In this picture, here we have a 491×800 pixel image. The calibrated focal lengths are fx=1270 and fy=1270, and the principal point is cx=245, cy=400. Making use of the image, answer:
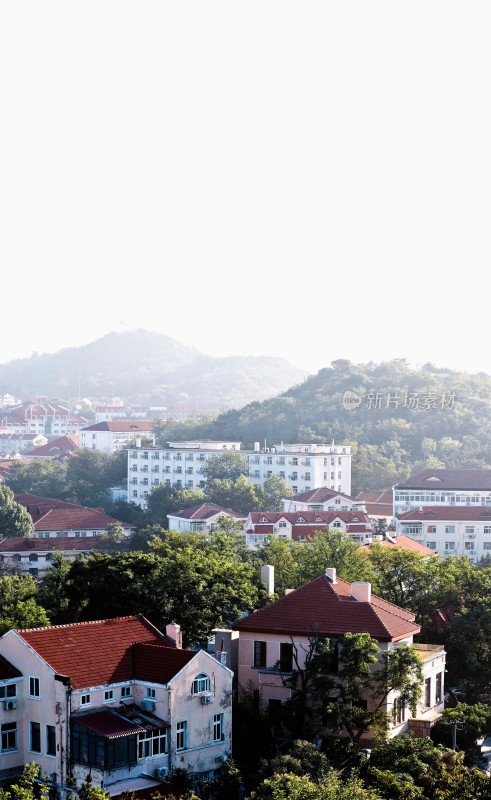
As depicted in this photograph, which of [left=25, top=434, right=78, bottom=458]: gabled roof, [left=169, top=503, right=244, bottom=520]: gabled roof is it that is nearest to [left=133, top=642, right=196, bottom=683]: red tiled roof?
[left=169, top=503, right=244, bottom=520]: gabled roof

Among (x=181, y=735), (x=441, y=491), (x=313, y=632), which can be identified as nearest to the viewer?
(x=181, y=735)

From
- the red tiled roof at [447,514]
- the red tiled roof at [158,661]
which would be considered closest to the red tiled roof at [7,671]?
the red tiled roof at [158,661]

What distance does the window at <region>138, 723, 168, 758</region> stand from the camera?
28.3 m

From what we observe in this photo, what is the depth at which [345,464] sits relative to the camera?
106 m

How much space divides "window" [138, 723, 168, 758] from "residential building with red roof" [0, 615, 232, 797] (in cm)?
2

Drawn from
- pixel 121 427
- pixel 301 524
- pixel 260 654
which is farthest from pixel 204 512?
pixel 121 427

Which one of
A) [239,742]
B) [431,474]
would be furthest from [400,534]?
[239,742]

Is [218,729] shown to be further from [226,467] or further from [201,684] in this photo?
[226,467]

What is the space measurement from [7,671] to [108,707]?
8.09 ft

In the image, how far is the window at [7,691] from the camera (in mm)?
28906

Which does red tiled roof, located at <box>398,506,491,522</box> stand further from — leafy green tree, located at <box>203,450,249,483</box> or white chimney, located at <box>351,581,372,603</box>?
white chimney, located at <box>351,581,372,603</box>

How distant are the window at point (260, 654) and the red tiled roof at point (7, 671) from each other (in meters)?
7.30

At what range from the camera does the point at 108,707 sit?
2923 centimetres

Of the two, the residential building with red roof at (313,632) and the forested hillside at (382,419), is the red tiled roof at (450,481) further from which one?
the residential building with red roof at (313,632)
